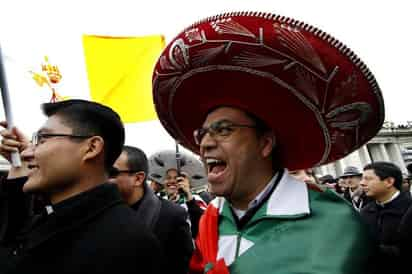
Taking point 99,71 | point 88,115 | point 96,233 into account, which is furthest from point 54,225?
point 99,71

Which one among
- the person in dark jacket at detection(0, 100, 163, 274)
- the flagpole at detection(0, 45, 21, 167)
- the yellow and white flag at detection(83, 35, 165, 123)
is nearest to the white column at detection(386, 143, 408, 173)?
the yellow and white flag at detection(83, 35, 165, 123)

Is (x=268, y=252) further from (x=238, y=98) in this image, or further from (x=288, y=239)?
(x=238, y=98)

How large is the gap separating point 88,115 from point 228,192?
3.00ft

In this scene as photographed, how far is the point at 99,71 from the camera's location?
5.75 metres

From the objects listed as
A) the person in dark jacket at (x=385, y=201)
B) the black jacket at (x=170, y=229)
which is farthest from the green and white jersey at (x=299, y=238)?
the person in dark jacket at (x=385, y=201)

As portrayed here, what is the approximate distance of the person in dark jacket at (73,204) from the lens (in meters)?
1.65

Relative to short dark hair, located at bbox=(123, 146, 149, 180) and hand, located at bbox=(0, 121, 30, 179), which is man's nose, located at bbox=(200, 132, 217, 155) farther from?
short dark hair, located at bbox=(123, 146, 149, 180)

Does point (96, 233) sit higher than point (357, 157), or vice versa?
point (96, 233)

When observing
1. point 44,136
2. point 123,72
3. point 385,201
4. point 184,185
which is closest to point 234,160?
point 44,136

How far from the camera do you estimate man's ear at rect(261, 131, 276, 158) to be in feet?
7.36

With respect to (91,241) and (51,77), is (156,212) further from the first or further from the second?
(51,77)

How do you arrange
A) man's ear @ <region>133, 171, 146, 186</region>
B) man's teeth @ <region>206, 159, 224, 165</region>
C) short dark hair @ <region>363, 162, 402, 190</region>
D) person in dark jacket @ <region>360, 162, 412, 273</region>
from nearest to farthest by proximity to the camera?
man's teeth @ <region>206, 159, 224, 165</region>, man's ear @ <region>133, 171, 146, 186</region>, person in dark jacket @ <region>360, 162, 412, 273</region>, short dark hair @ <region>363, 162, 402, 190</region>

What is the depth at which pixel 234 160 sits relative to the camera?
2.12 m

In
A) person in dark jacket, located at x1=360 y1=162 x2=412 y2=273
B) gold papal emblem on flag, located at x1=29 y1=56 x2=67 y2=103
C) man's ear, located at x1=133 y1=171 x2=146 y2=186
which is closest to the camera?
man's ear, located at x1=133 y1=171 x2=146 y2=186
